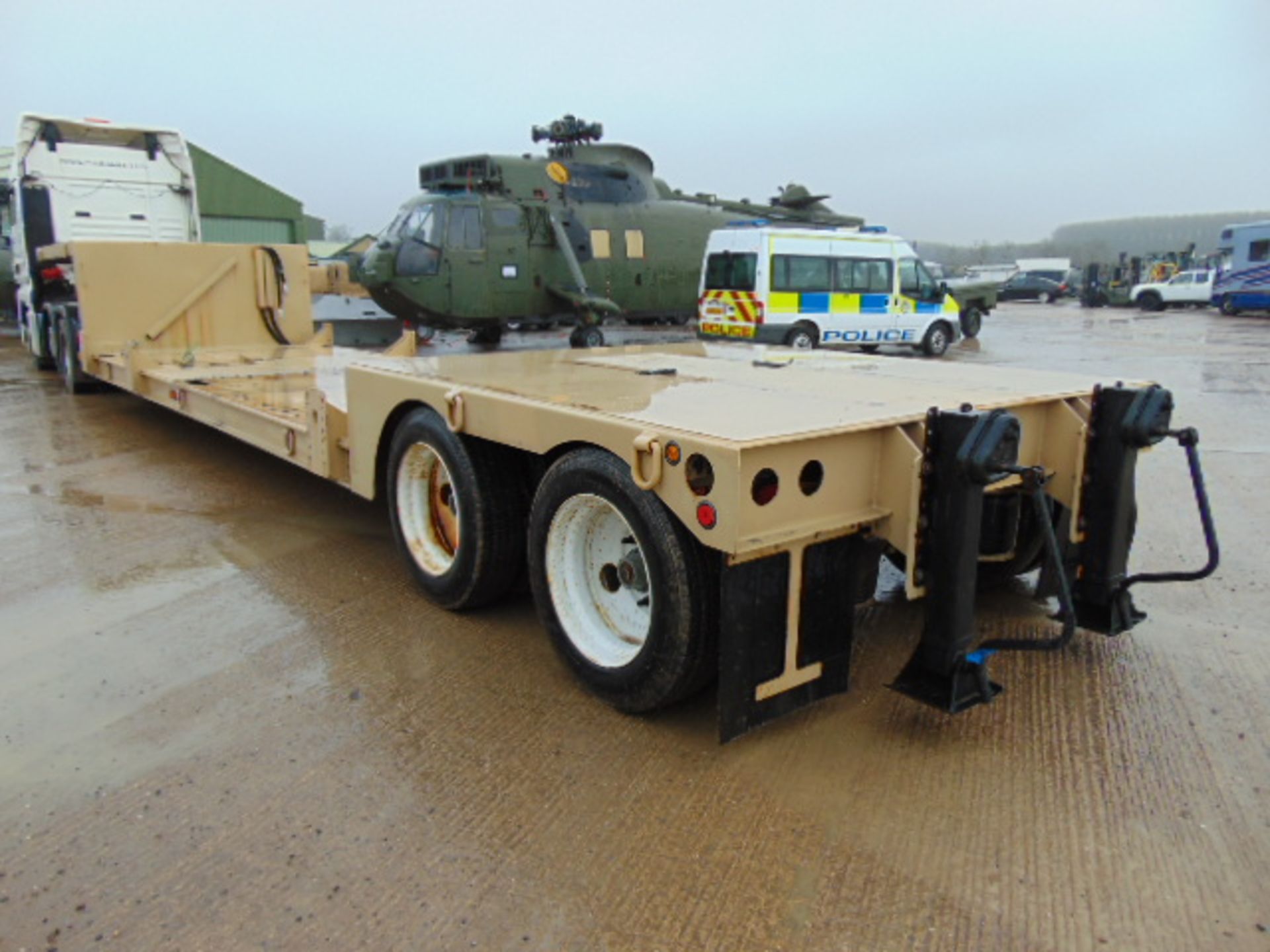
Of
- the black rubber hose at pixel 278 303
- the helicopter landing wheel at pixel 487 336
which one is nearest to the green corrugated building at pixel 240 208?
the helicopter landing wheel at pixel 487 336

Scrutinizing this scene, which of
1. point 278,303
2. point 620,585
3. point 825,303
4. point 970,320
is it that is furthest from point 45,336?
point 970,320

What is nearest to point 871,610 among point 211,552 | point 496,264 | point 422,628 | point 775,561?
point 775,561

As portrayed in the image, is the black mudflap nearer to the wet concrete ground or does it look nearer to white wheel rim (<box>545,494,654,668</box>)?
the wet concrete ground

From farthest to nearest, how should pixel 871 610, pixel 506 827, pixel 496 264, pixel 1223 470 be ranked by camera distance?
pixel 496 264, pixel 1223 470, pixel 871 610, pixel 506 827

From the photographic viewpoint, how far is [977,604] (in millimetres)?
4367

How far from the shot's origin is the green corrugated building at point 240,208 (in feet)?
111

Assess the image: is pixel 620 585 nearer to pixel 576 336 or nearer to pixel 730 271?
pixel 576 336

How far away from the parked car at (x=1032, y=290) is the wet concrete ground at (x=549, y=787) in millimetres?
43604

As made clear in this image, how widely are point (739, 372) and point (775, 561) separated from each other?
5.76 feet

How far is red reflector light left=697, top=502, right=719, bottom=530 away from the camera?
8.58 feet

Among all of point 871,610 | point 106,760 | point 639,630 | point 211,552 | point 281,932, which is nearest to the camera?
point 281,932

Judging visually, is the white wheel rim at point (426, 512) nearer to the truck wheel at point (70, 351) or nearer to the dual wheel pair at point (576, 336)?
the truck wheel at point (70, 351)

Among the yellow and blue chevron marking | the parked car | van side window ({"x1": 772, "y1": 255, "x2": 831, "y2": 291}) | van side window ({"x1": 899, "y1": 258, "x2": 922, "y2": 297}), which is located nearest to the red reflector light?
the yellow and blue chevron marking

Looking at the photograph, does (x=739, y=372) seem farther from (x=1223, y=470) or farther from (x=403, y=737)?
(x=1223, y=470)
